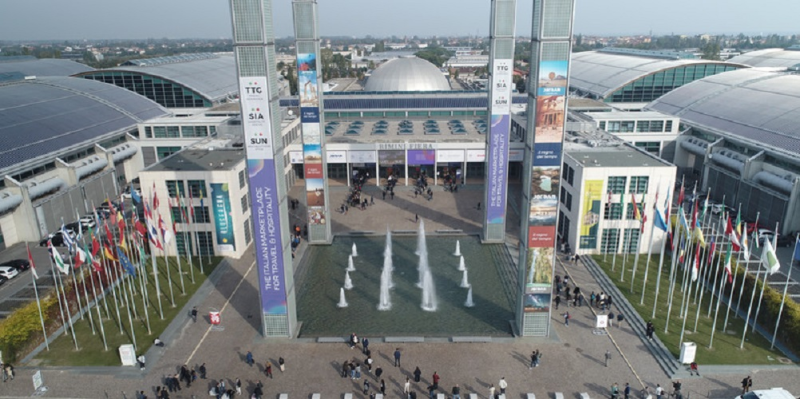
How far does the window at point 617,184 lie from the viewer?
4062 centimetres

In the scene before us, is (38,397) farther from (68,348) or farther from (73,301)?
(73,301)

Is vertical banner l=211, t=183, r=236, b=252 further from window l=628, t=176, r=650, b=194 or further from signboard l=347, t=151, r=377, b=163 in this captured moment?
window l=628, t=176, r=650, b=194

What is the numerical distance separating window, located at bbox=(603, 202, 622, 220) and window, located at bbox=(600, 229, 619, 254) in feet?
3.55

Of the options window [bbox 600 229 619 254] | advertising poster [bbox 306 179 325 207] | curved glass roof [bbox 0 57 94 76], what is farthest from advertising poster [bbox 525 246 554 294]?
curved glass roof [bbox 0 57 94 76]

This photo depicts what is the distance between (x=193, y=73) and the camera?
3787 inches

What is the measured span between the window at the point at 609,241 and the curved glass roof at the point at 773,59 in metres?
99.9

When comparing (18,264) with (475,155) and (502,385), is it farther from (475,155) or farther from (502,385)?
(475,155)

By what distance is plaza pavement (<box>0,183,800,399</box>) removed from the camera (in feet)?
85.9

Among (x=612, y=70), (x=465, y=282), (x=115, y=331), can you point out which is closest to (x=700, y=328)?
(x=465, y=282)

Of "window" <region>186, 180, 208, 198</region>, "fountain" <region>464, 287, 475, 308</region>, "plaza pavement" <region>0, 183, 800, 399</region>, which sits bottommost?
"plaza pavement" <region>0, 183, 800, 399</region>

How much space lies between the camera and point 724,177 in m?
54.0

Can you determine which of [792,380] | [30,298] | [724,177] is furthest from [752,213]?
[30,298]

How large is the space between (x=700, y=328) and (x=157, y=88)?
281 ft

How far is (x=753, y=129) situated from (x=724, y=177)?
6454 mm
